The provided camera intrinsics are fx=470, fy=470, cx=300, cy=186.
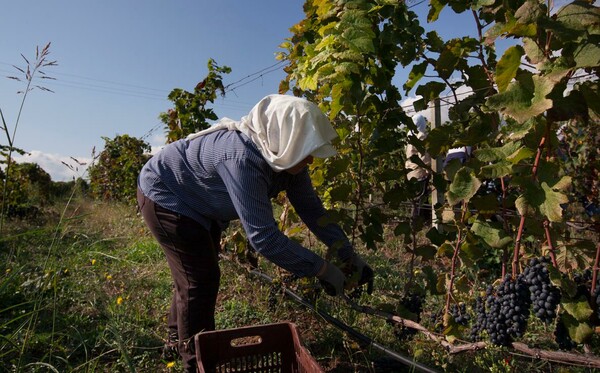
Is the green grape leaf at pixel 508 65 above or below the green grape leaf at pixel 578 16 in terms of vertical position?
below

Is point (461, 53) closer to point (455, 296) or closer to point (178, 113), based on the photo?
point (455, 296)

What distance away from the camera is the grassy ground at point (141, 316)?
212 centimetres

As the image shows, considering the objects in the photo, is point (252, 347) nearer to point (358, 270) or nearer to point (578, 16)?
point (358, 270)

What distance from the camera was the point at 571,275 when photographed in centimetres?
143

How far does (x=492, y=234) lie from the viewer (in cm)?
153

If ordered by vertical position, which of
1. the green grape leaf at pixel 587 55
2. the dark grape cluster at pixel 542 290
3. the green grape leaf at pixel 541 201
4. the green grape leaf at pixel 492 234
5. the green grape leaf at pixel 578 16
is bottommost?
the dark grape cluster at pixel 542 290

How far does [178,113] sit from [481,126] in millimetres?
4694

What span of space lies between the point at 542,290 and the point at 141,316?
2.53 meters

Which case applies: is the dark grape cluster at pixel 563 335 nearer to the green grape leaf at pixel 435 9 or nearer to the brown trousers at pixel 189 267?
the green grape leaf at pixel 435 9

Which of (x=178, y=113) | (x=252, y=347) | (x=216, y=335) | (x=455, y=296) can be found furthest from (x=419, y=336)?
(x=178, y=113)

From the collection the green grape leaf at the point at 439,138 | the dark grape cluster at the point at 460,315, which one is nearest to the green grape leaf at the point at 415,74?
the green grape leaf at the point at 439,138

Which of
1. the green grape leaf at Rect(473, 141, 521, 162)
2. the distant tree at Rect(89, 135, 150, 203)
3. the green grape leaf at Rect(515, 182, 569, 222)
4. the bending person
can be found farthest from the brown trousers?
the distant tree at Rect(89, 135, 150, 203)

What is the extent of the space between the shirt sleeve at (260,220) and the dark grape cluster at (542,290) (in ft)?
2.67

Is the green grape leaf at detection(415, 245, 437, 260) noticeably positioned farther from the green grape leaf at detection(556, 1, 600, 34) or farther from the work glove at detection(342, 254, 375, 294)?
the green grape leaf at detection(556, 1, 600, 34)
